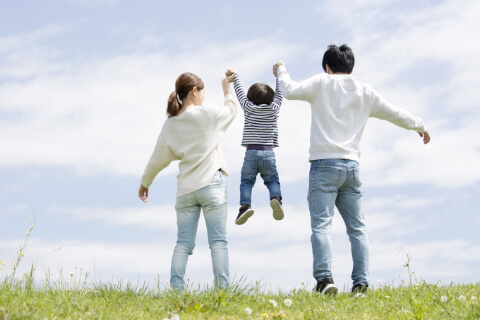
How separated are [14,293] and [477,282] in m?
6.09

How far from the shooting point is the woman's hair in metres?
7.45

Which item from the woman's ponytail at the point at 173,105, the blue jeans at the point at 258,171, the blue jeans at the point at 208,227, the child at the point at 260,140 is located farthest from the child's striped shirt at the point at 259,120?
the blue jeans at the point at 208,227

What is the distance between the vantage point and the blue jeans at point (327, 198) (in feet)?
→ 24.2

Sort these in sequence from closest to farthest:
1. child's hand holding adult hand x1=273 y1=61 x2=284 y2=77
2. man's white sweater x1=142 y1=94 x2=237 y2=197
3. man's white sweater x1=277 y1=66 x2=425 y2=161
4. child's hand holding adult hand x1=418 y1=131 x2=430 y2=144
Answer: man's white sweater x1=142 y1=94 x2=237 y2=197 < man's white sweater x1=277 y1=66 x2=425 y2=161 < child's hand holding adult hand x1=273 y1=61 x2=284 y2=77 < child's hand holding adult hand x1=418 y1=131 x2=430 y2=144

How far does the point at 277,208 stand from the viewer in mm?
9227

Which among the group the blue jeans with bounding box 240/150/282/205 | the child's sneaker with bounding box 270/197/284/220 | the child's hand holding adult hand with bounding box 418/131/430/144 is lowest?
the child's sneaker with bounding box 270/197/284/220

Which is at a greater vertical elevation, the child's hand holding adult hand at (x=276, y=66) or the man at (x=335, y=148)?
the child's hand holding adult hand at (x=276, y=66)

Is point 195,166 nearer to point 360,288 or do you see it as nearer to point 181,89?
point 181,89

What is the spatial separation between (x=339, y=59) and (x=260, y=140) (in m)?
1.98

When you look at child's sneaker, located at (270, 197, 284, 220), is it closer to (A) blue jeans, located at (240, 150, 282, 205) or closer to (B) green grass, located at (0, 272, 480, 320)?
(A) blue jeans, located at (240, 150, 282, 205)

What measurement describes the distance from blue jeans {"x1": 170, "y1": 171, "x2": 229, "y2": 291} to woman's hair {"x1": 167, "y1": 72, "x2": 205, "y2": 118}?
97 centimetres

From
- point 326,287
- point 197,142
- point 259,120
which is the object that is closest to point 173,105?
point 197,142

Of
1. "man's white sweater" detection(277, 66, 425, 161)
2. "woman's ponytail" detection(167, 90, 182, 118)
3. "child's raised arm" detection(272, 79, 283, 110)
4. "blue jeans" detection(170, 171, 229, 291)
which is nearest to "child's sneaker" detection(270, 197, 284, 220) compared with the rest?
"child's raised arm" detection(272, 79, 283, 110)

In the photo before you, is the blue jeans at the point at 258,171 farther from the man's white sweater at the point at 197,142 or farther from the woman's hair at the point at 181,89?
the woman's hair at the point at 181,89
